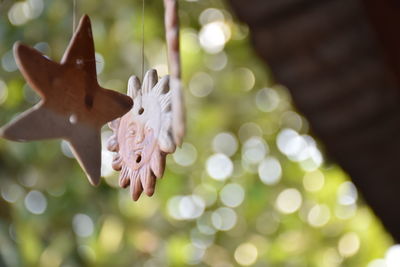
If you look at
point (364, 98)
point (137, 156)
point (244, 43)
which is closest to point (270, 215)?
point (244, 43)

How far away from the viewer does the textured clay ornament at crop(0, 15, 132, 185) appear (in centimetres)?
56

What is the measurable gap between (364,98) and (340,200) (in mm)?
1261

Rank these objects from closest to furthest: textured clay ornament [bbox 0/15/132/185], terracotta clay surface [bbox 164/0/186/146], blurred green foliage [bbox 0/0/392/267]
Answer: terracotta clay surface [bbox 164/0/186/146] → textured clay ornament [bbox 0/15/132/185] → blurred green foliage [bbox 0/0/392/267]

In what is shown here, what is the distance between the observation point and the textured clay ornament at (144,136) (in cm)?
57

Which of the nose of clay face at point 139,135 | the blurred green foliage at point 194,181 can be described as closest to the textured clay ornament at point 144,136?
the nose of clay face at point 139,135

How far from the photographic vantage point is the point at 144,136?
60 cm

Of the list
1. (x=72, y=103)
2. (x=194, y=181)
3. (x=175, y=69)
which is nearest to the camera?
(x=175, y=69)

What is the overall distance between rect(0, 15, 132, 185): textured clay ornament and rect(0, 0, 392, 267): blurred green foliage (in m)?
1.21

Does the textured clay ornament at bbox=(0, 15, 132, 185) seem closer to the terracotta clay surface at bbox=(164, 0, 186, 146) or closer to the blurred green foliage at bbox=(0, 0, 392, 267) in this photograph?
the terracotta clay surface at bbox=(164, 0, 186, 146)

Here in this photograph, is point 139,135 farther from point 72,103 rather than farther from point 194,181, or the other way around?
point 194,181

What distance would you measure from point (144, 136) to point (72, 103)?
2.3 inches

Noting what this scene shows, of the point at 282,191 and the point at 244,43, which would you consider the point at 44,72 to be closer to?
the point at 244,43

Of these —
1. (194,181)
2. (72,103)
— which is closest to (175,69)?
(72,103)

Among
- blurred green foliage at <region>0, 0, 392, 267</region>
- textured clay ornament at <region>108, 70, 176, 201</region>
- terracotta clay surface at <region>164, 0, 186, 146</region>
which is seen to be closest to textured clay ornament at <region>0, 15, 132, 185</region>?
textured clay ornament at <region>108, 70, 176, 201</region>
